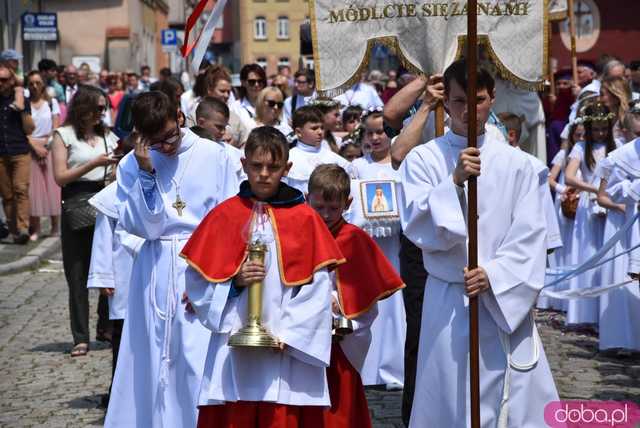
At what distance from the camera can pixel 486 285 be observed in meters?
5.73

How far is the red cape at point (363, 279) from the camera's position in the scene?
6.43 meters

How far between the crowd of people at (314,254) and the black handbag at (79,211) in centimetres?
1

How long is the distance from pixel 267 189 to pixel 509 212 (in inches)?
41.0

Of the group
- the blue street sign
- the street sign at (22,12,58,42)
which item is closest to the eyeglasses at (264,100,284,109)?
the street sign at (22,12,58,42)

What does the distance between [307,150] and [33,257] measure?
7314 millimetres

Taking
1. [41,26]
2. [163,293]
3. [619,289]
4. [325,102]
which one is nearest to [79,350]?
[325,102]

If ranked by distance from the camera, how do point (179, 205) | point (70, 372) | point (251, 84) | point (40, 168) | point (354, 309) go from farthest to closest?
point (40, 168) → point (251, 84) → point (70, 372) → point (179, 205) → point (354, 309)

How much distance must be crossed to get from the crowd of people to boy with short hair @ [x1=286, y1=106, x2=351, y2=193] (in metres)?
0.02

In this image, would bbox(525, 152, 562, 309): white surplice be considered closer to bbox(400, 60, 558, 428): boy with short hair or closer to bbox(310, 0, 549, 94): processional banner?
bbox(400, 60, 558, 428): boy with short hair

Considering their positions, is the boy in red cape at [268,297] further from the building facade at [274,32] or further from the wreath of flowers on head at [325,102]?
the building facade at [274,32]

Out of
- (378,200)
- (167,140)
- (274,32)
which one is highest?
(274,32)

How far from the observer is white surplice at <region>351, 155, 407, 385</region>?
964 cm

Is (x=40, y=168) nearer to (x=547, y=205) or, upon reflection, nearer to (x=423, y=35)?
(x=423, y=35)

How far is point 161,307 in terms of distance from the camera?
7.27 meters
